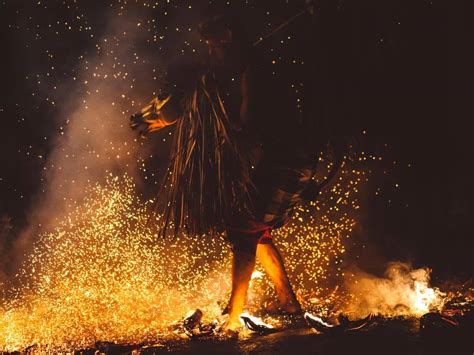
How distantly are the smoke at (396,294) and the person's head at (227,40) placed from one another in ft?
6.21

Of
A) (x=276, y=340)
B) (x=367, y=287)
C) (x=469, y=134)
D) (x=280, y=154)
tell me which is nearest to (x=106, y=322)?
(x=276, y=340)

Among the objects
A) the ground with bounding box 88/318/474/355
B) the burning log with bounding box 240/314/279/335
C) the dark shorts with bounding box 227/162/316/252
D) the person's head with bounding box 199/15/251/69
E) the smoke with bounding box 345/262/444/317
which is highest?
the person's head with bounding box 199/15/251/69

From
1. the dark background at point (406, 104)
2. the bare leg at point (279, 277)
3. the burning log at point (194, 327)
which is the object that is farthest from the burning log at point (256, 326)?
the dark background at point (406, 104)

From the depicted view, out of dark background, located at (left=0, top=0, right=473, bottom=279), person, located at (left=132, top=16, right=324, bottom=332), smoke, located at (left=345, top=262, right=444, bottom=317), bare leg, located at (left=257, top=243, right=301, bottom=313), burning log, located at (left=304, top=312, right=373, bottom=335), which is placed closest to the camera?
burning log, located at (left=304, top=312, right=373, bottom=335)

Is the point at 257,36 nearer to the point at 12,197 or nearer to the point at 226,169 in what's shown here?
the point at 226,169

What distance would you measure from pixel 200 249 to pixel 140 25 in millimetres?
2424

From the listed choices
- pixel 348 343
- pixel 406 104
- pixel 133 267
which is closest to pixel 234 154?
pixel 348 343

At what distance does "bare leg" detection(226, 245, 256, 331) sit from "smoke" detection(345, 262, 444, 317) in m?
0.85

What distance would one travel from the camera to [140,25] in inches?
218

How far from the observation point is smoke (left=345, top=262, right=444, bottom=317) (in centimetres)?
369

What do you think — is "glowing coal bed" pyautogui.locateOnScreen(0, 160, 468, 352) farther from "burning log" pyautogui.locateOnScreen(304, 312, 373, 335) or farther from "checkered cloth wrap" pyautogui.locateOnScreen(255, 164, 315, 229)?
"checkered cloth wrap" pyautogui.locateOnScreen(255, 164, 315, 229)

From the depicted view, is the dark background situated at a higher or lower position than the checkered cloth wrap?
higher

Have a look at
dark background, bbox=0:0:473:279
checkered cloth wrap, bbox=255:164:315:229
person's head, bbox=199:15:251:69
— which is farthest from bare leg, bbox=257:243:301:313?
dark background, bbox=0:0:473:279

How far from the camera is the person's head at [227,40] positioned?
10.7 feet
